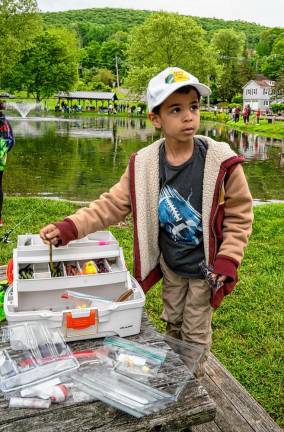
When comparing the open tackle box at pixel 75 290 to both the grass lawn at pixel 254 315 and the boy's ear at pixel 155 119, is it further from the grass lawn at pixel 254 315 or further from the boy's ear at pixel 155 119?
the grass lawn at pixel 254 315

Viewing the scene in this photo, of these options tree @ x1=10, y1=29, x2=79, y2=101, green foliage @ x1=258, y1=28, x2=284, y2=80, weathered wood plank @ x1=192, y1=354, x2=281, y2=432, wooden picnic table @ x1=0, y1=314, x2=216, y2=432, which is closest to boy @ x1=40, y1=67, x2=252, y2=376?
weathered wood plank @ x1=192, y1=354, x2=281, y2=432

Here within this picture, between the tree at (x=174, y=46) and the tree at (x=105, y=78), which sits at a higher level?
the tree at (x=174, y=46)

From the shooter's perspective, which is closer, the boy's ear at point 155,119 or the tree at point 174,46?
the boy's ear at point 155,119

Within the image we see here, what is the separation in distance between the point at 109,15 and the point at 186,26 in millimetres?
130395

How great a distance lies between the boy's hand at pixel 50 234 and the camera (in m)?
2.55

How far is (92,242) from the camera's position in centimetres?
291

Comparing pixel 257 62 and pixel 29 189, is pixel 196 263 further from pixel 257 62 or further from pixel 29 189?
pixel 257 62

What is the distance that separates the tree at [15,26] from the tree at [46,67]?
15.7 meters

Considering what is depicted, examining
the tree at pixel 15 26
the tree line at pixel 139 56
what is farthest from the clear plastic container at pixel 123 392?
the tree at pixel 15 26

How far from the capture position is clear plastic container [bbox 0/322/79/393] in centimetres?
195

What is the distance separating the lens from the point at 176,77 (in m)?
2.53

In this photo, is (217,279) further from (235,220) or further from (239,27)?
(239,27)

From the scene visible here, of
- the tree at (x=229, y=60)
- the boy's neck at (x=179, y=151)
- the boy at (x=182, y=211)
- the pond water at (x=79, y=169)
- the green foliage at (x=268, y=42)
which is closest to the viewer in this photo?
the boy at (x=182, y=211)

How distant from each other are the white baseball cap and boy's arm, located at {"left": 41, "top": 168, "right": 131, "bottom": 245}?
492mm
